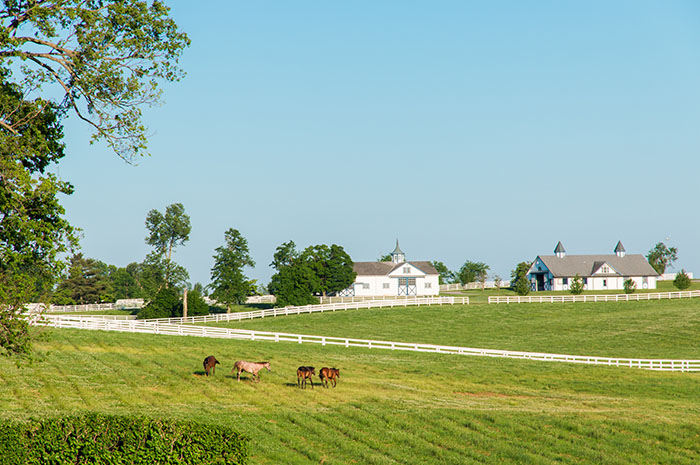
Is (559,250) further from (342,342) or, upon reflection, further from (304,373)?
(304,373)

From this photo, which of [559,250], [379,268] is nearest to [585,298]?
[379,268]

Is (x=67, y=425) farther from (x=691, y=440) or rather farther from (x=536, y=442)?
(x=691, y=440)

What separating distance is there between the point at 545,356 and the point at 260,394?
1028 inches

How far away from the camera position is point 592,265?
354 ft

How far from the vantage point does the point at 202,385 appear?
1106 inches

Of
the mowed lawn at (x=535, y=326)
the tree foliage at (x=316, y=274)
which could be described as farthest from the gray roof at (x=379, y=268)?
the mowed lawn at (x=535, y=326)

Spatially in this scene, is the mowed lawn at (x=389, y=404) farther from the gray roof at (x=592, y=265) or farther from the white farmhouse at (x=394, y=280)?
the gray roof at (x=592, y=265)

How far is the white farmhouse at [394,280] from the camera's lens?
103188 mm

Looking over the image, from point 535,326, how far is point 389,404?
43259 mm

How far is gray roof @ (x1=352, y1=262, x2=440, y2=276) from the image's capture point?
10388 cm

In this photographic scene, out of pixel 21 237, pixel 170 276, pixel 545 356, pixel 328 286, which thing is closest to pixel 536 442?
pixel 21 237

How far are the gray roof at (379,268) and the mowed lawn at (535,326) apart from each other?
27588 millimetres

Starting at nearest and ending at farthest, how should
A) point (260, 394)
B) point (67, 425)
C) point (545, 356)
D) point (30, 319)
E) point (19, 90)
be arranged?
point (67, 425), point (30, 319), point (19, 90), point (260, 394), point (545, 356)

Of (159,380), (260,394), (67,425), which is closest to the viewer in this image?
(67,425)
